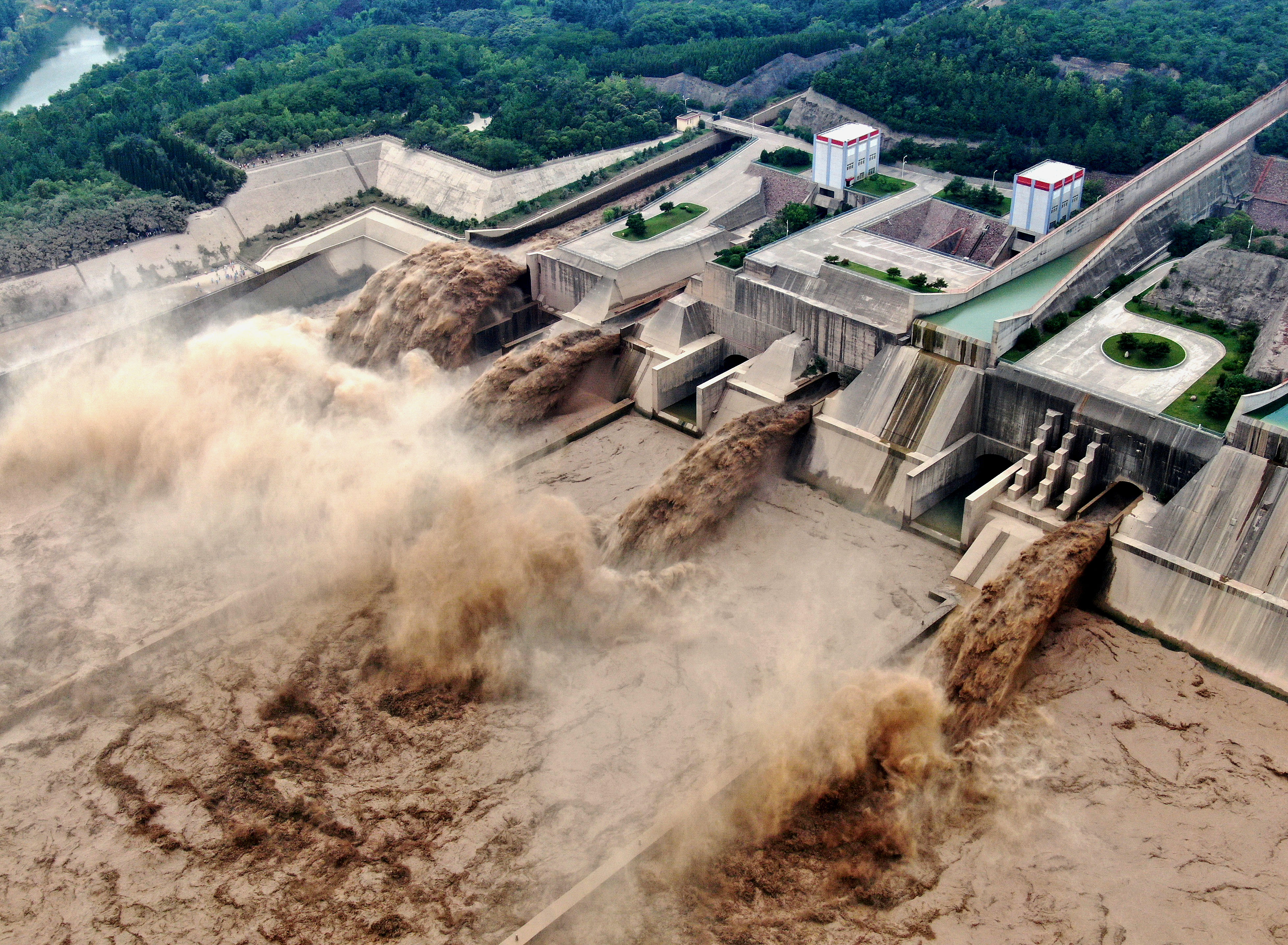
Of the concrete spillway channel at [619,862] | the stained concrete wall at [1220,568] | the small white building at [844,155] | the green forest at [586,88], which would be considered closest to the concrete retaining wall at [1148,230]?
the green forest at [586,88]

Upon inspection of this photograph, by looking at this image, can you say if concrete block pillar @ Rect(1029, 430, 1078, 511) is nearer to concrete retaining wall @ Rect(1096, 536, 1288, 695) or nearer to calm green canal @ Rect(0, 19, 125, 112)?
concrete retaining wall @ Rect(1096, 536, 1288, 695)

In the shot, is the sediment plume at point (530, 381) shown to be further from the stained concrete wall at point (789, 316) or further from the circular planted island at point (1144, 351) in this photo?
the circular planted island at point (1144, 351)

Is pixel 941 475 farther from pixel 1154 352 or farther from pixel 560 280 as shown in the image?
pixel 560 280

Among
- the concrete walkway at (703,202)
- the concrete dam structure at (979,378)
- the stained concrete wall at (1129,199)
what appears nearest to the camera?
the concrete dam structure at (979,378)

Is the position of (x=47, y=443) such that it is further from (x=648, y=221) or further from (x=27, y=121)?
(x=27, y=121)

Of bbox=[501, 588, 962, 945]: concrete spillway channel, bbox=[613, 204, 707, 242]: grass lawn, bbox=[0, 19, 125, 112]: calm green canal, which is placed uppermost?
bbox=[613, 204, 707, 242]: grass lawn

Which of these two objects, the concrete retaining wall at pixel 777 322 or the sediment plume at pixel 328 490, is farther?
the concrete retaining wall at pixel 777 322

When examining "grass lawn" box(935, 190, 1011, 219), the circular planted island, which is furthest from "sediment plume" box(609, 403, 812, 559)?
"grass lawn" box(935, 190, 1011, 219)
